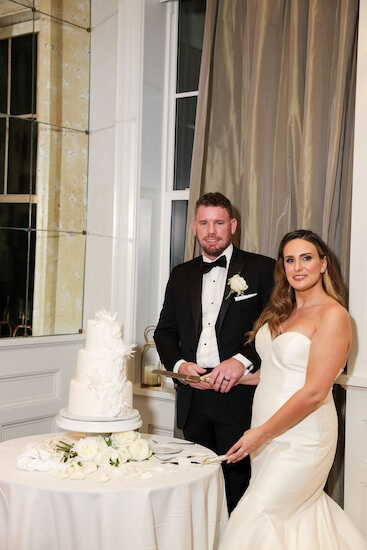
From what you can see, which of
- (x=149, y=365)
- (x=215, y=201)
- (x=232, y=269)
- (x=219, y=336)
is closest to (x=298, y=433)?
(x=219, y=336)

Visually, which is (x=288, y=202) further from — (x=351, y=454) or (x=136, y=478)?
(x=136, y=478)

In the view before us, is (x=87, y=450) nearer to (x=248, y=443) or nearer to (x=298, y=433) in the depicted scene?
(x=248, y=443)

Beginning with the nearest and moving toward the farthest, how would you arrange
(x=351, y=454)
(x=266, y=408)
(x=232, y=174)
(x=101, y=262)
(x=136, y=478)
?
(x=136, y=478) < (x=266, y=408) < (x=351, y=454) < (x=232, y=174) < (x=101, y=262)

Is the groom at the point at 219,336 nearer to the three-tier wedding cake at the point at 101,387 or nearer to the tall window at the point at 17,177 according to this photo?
the three-tier wedding cake at the point at 101,387

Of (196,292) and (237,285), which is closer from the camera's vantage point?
(237,285)

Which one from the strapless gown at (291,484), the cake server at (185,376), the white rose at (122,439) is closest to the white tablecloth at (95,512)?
the white rose at (122,439)

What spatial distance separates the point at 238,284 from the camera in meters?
3.47

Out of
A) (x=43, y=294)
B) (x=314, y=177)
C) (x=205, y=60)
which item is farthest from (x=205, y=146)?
(x=43, y=294)

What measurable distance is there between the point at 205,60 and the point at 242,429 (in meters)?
2.13

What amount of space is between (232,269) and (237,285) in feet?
0.46

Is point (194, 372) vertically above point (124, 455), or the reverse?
point (194, 372)

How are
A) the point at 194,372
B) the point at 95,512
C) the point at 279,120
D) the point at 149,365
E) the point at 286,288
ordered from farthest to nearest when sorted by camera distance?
the point at 149,365
the point at 279,120
the point at 194,372
the point at 286,288
the point at 95,512

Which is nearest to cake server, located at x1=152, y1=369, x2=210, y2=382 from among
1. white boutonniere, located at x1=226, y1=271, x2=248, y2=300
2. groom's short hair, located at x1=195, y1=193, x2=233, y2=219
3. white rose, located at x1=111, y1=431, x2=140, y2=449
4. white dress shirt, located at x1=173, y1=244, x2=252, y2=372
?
white dress shirt, located at x1=173, y1=244, x2=252, y2=372

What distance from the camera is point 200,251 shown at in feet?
13.6
